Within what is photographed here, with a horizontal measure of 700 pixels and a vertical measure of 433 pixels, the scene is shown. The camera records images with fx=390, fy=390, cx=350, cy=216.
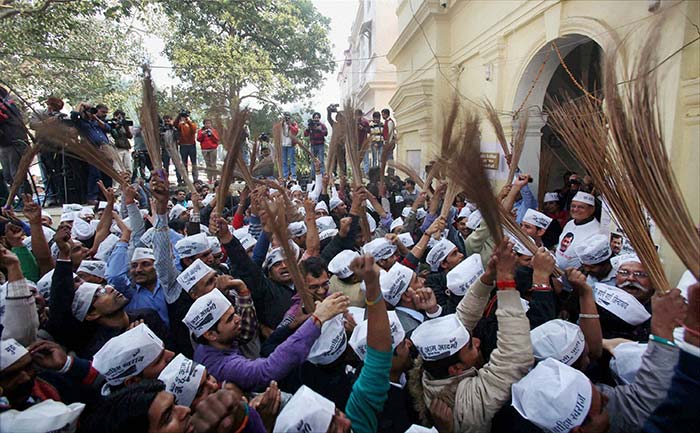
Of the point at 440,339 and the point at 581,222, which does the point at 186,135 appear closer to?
the point at 581,222

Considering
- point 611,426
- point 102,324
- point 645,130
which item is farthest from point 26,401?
point 645,130

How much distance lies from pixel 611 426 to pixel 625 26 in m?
4.81

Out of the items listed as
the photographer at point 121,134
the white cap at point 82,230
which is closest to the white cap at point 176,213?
the white cap at point 82,230

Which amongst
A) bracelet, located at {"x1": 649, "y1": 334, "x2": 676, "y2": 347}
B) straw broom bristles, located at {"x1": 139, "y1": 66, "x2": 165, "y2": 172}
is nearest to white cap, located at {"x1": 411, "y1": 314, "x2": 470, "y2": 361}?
bracelet, located at {"x1": 649, "y1": 334, "x2": 676, "y2": 347}

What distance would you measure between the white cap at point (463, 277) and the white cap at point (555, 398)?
1096mm

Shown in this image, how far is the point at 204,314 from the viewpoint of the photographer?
→ 6.96 feet

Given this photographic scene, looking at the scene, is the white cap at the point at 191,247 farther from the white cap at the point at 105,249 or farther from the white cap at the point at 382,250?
the white cap at the point at 382,250

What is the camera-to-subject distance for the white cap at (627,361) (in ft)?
6.29

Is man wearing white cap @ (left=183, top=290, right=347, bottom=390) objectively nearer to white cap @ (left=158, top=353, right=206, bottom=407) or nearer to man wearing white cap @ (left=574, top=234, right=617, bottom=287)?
white cap @ (left=158, top=353, right=206, bottom=407)

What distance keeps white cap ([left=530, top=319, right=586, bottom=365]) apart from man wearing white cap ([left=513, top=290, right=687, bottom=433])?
10.2 inches

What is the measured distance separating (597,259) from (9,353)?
3.58 metres

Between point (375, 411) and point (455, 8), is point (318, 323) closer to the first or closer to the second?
point (375, 411)

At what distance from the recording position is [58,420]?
138 cm

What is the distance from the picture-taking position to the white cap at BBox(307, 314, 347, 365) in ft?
6.82
